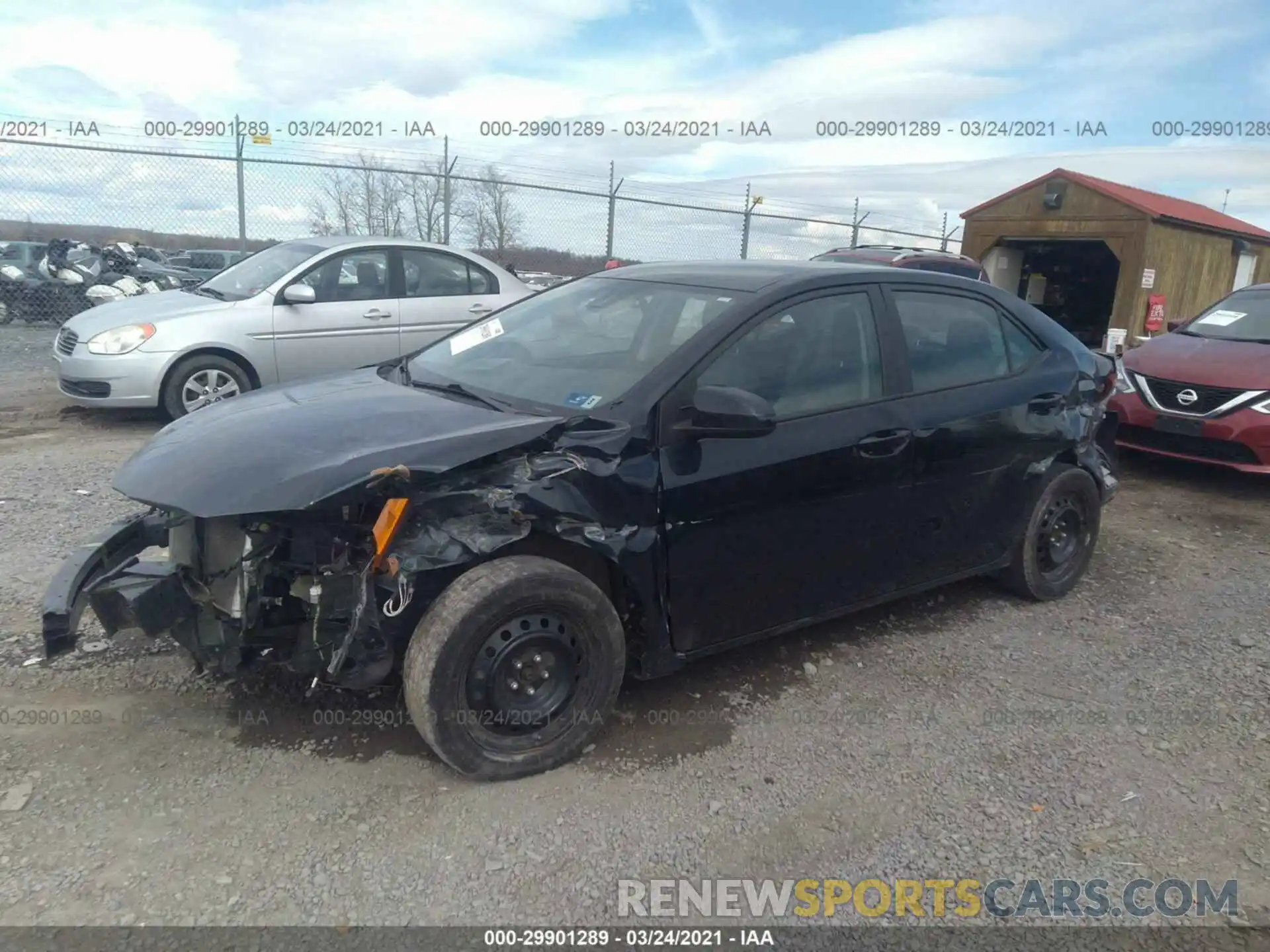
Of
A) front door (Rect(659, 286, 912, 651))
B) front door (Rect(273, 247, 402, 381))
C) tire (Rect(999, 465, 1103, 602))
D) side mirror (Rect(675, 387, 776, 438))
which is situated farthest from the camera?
front door (Rect(273, 247, 402, 381))

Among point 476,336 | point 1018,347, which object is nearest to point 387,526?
point 476,336

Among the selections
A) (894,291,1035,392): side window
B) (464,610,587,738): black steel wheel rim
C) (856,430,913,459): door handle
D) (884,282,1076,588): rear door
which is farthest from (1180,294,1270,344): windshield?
(464,610,587,738): black steel wheel rim

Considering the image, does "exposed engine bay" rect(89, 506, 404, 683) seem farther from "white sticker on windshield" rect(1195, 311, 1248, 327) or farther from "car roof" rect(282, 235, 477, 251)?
"white sticker on windshield" rect(1195, 311, 1248, 327)

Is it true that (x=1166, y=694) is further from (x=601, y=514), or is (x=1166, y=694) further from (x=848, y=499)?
(x=601, y=514)

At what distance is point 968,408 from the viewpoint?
3.92m

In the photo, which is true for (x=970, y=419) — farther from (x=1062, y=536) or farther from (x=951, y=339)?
(x=1062, y=536)

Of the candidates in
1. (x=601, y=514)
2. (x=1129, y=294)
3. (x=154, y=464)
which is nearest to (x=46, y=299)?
(x=154, y=464)

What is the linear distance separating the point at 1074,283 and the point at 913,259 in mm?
8703

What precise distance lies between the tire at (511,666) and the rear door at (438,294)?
5.13m

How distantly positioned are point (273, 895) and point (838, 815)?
1672mm

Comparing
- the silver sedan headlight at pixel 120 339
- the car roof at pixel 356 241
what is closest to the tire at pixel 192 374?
the silver sedan headlight at pixel 120 339

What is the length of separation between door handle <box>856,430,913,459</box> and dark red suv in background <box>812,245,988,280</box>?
6852mm

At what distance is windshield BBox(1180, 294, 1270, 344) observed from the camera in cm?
712

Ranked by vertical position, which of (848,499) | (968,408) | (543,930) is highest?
(968,408)
